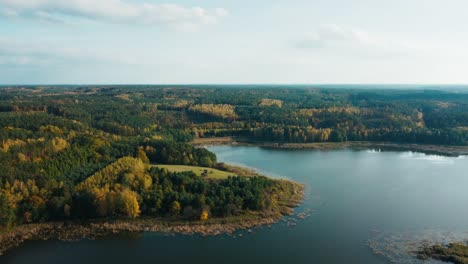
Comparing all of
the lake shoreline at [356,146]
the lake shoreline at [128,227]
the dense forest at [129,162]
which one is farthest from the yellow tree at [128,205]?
the lake shoreline at [356,146]

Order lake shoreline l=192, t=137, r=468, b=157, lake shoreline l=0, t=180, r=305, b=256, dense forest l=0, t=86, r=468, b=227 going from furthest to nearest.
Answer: lake shoreline l=192, t=137, r=468, b=157, dense forest l=0, t=86, r=468, b=227, lake shoreline l=0, t=180, r=305, b=256

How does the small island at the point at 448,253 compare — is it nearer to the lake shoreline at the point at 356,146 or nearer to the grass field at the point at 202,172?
the grass field at the point at 202,172

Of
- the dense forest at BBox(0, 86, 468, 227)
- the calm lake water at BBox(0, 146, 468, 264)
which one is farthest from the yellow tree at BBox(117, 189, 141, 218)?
the calm lake water at BBox(0, 146, 468, 264)

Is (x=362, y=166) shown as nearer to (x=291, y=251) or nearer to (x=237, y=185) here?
(x=237, y=185)

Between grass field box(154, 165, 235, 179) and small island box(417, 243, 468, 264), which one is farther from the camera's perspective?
grass field box(154, 165, 235, 179)

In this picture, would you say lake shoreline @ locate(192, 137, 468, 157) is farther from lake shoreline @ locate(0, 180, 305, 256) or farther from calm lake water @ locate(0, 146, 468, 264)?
lake shoreline @ locate(0, 180, 305, 256)

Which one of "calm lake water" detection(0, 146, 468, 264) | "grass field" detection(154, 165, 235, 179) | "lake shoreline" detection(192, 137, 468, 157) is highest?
"grass field" detection(154, 165, 235, 179)

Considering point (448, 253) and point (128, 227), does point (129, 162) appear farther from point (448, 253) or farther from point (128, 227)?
point (448, 253)
